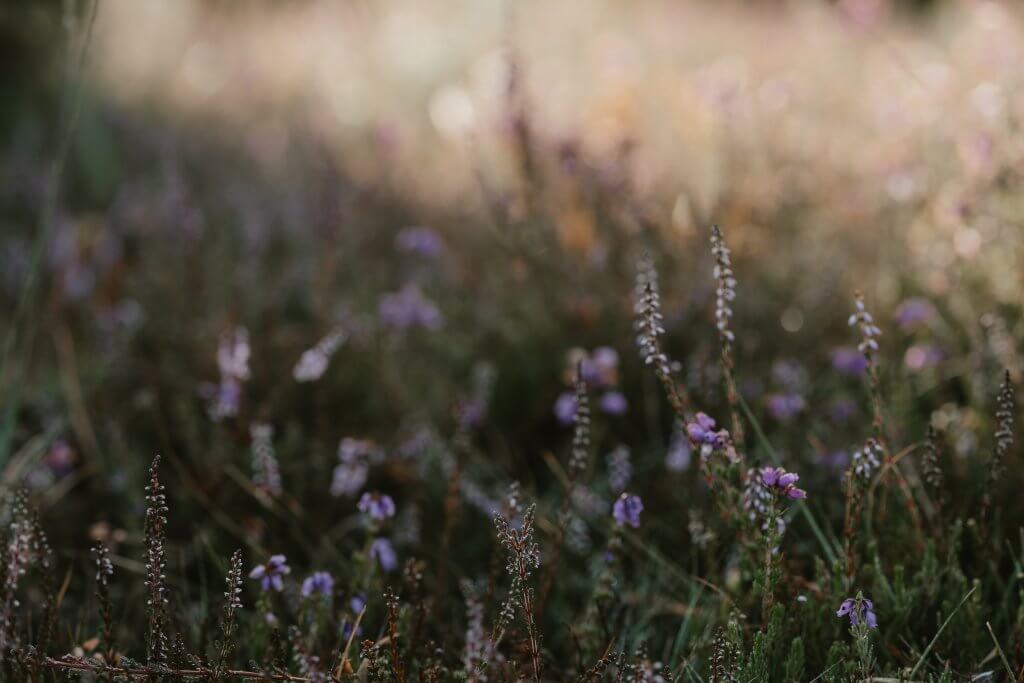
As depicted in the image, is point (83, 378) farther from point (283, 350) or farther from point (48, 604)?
point (48, 604)

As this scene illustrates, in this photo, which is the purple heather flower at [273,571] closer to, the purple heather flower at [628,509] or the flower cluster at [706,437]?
the purple heather flower at [628,509]

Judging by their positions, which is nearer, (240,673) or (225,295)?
(240,673)

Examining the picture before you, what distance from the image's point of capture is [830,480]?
194 cm

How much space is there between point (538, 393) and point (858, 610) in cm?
139

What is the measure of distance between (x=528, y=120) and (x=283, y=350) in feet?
3.29

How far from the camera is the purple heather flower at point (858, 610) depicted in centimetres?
119

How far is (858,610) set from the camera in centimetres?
119

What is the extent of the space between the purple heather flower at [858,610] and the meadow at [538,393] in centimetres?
6

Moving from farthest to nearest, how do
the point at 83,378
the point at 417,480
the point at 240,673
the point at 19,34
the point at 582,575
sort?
the point at 19,34, the point at 83,378, the point at 417,480, the point at 582,575, the point at 240,673

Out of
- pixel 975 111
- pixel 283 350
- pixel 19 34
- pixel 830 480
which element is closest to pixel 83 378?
pixel 283 350

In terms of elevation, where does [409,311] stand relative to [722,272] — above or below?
below

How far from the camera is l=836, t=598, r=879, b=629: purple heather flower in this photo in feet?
3.92

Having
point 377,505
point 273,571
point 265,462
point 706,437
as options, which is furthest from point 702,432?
point 265,462

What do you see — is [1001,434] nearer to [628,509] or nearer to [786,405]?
[628,509]
